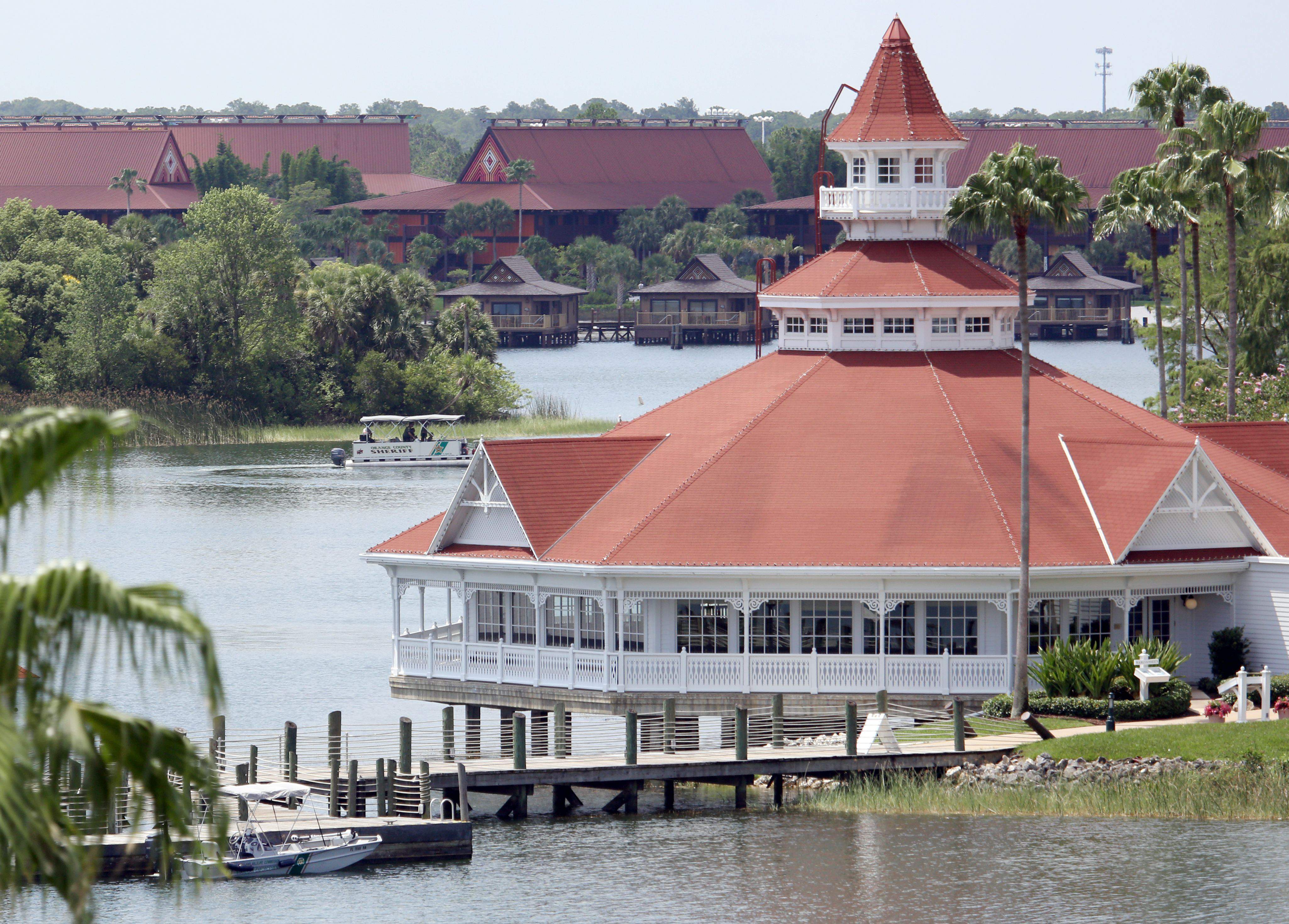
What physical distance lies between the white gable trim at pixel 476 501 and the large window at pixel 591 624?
5.91ft

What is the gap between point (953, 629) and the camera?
147 ft

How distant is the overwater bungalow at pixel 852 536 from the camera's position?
1726 inches

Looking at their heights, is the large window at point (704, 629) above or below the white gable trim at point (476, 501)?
below

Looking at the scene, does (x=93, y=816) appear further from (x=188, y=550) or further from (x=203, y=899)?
(x=188, y=550)

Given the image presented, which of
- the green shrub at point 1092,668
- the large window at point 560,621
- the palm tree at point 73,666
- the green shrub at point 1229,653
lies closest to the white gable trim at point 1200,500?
the green shrub at point 1229,653

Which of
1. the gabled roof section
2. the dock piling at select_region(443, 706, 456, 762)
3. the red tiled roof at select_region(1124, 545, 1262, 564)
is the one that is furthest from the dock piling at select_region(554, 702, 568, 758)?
the red tiled roof at select_region(1124, 545, 1262, 564)

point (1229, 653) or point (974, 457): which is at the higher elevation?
point (974, 457)

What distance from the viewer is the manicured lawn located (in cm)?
3909

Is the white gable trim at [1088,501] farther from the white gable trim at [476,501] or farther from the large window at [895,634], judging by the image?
the white gable trim at [476,501]

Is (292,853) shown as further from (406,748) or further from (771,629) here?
(771,629)

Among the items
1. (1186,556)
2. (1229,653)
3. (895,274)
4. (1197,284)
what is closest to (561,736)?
(1186,556)

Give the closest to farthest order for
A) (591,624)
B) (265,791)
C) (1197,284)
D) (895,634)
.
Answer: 1. (265,791)
2. (895,634)
3. (591,624)
4. (1197,284)

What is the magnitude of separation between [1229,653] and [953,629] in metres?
5.74

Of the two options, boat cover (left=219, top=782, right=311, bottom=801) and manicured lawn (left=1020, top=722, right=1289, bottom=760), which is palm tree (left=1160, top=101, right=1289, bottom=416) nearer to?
manicured lawn (left=1020, top=722, right=1289, bottom=760)
